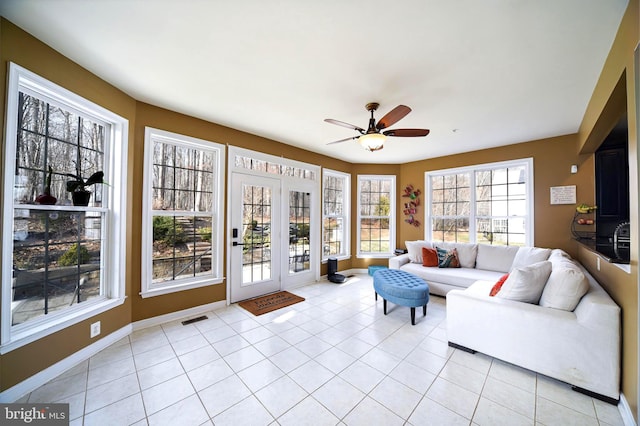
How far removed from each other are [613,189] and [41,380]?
6.77m

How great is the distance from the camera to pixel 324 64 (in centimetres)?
214

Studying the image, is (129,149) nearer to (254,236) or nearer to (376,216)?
(254,236)

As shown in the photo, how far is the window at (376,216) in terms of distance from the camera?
19.3ft

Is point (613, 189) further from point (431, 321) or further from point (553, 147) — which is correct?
point (431, 321)

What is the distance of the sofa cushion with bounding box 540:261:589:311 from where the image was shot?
2.02 metres

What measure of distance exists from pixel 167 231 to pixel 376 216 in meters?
4.35

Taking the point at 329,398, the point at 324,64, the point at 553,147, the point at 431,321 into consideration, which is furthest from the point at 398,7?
the point at 553,147

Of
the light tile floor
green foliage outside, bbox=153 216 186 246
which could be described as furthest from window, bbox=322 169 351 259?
green foliage outside, bbox=153 216 186 246

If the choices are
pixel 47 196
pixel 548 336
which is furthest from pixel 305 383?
pixel 47 196

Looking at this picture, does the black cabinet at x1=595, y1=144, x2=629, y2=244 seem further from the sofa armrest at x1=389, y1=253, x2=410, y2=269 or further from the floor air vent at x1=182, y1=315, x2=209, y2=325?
the floor air vent at x1=182, y1=315, x2=209, y2=325

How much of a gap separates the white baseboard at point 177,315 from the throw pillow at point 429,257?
11.5 ft

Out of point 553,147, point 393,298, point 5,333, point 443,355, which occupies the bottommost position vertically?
point 443,355

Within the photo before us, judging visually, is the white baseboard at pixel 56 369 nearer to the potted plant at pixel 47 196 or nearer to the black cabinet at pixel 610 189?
the potted plant at pixel 47 196

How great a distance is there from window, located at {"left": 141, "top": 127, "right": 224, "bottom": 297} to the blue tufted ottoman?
7.79ft
